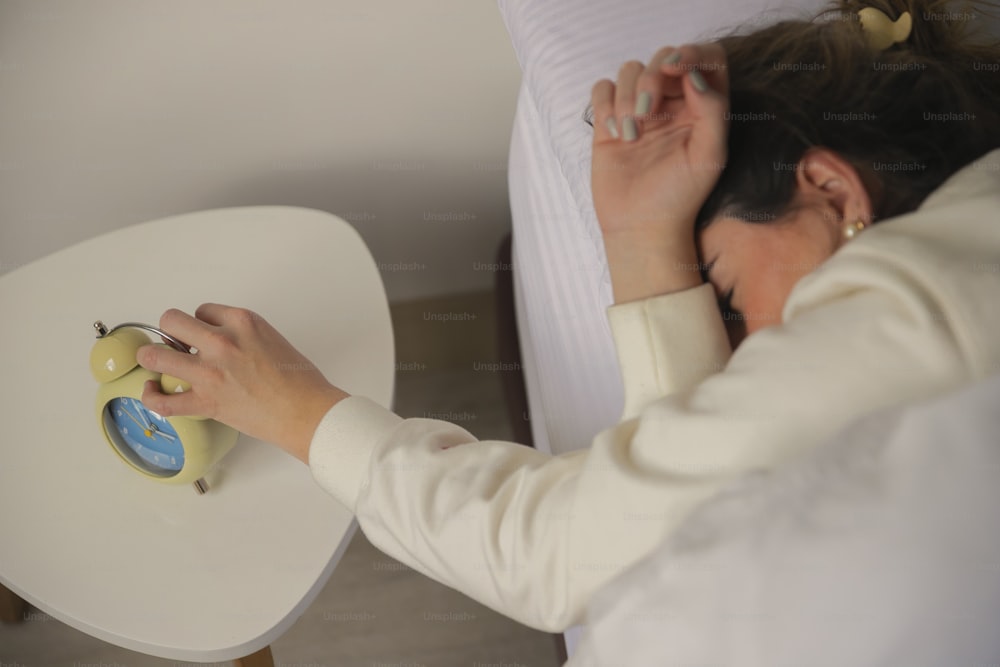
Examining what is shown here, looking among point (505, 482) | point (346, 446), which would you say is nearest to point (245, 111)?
point (346, 446)

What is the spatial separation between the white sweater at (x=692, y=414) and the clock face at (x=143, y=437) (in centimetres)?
21

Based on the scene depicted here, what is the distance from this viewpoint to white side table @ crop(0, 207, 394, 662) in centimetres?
74

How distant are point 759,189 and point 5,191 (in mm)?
873

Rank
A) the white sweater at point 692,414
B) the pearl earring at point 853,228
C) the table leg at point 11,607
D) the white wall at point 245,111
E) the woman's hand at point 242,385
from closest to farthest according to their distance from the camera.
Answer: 1. the white sweater at point 692,414
2. the pearl earring at point 853,228
3. the woman's hand at point 242,385
4. the white wall at point 245,111
5. the table leg at point 11,607

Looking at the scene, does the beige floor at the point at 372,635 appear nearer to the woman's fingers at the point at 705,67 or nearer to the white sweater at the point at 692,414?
the white sweater at the point at 692,414

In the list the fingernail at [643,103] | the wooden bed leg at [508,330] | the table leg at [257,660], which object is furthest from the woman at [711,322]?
the wooden bed leg at [508,330]

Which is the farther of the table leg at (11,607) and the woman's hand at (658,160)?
the table leg at (11,607)

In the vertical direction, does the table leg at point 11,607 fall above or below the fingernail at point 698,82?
below

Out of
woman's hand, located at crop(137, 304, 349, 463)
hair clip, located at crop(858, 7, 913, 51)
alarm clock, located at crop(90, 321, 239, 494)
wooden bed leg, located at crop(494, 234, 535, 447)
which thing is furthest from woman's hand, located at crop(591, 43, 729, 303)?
wooden bed leg, located at crop(494, 234, 535, 447)

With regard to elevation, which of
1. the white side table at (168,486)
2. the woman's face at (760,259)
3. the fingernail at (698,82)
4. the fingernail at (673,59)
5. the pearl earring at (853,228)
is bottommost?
the white side table at (168,486)

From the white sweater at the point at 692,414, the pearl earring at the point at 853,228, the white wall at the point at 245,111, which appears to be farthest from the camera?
the white wall at the point at 245,111

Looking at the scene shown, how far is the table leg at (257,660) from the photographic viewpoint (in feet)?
2.63

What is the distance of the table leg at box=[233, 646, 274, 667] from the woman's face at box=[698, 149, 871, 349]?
529mm

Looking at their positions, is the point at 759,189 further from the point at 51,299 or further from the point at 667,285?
the point at 51,299
